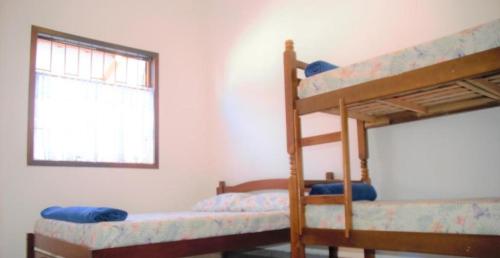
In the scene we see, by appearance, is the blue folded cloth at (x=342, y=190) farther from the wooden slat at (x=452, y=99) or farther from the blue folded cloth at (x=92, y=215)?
the blue folded cloth at (x=92, y=215)

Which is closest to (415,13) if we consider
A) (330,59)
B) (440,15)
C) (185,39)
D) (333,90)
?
(440,15)

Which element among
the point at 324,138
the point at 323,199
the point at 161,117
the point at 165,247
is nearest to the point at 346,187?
the point at 323,199

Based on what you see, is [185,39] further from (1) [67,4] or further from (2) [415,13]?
(2) [415,13]

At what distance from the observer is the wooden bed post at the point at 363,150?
130 inches

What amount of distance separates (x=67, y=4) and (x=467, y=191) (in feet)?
13.1

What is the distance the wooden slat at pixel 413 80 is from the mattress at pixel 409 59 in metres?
0.03

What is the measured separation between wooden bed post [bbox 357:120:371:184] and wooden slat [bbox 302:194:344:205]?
0.90 metres

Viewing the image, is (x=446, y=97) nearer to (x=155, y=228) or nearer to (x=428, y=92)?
(x=428, y=92)

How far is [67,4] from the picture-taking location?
13.9 feet

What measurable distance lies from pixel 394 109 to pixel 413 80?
936 millimetres

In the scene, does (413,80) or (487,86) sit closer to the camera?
(413,80)

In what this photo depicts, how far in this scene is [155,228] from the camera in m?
2.60

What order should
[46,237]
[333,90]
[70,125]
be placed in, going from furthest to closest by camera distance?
[70,125] → [46,237] → [333,90]

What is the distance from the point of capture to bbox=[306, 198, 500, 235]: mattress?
5.95 ft
